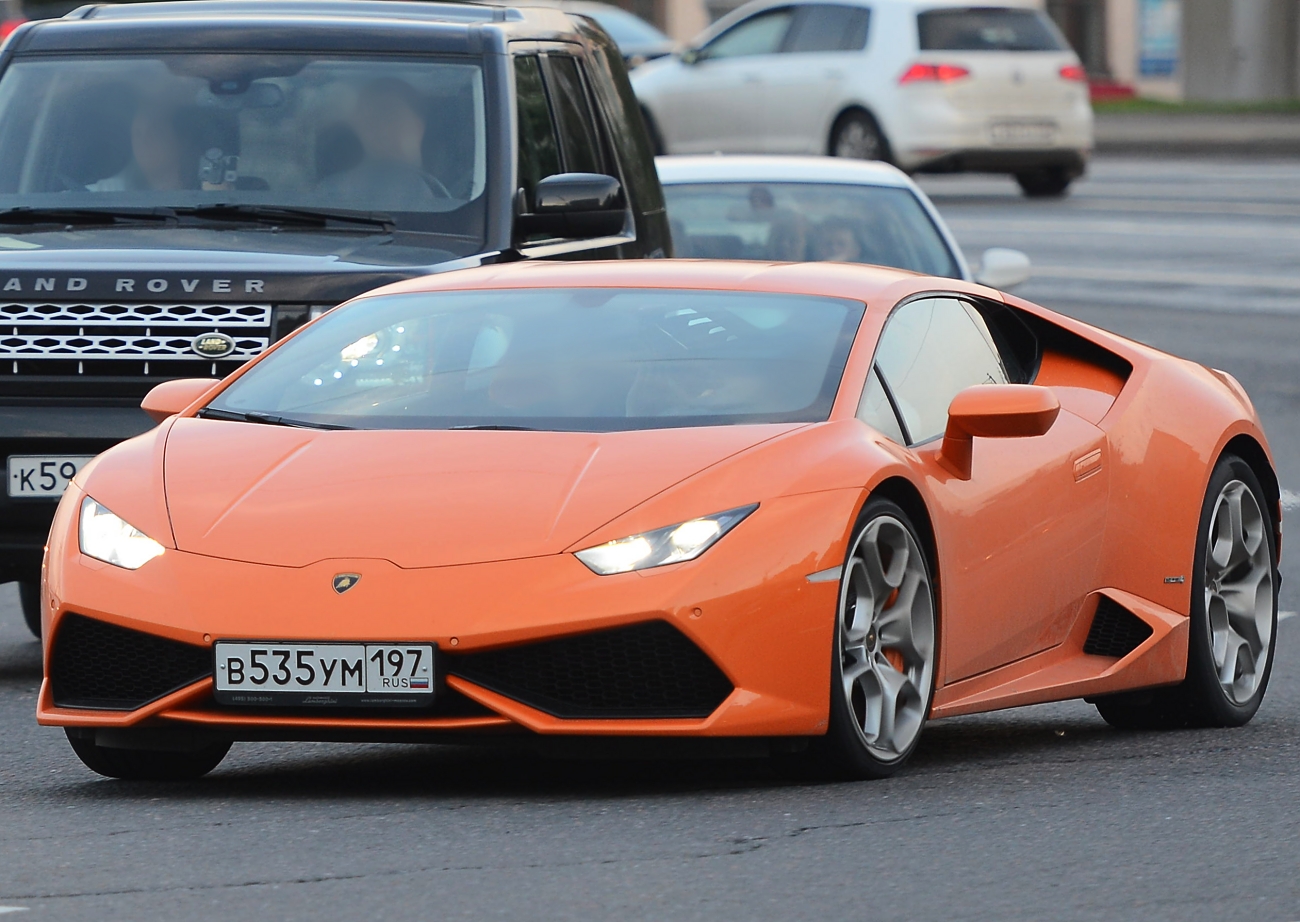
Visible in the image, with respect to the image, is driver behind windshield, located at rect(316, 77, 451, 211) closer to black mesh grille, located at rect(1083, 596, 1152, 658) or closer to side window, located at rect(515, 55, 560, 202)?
side window, located at rect(515, 55, 560, 202)

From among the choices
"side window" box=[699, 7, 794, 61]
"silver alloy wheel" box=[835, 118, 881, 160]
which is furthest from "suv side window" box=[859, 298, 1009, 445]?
"side window" box=[699, 7, 794, 61]

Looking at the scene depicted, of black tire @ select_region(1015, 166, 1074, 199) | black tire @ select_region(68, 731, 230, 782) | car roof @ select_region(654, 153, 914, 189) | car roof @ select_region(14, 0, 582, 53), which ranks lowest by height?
black tire @ select_region(1015, 166, 1074, 199)

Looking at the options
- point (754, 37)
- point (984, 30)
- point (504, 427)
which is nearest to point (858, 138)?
point (754, 37)

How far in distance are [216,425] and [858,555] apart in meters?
1.55

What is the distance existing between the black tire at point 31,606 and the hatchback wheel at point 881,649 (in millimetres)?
3944

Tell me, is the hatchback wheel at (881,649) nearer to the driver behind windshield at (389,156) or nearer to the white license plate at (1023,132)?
the driver behind windshield at (389,156)

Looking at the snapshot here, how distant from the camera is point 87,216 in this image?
8953 mm

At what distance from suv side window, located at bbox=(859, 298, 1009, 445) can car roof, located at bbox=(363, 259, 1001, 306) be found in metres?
0.07

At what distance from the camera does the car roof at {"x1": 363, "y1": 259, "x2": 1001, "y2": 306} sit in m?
6.72

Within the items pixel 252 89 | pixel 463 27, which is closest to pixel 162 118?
pixel 252 89

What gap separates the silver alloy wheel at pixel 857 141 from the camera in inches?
998

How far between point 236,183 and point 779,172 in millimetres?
4244

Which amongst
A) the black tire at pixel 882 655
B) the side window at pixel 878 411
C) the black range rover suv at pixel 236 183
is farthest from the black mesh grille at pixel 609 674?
the black range rover suv at pixel 236 183

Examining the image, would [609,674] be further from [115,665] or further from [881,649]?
[115,665]
